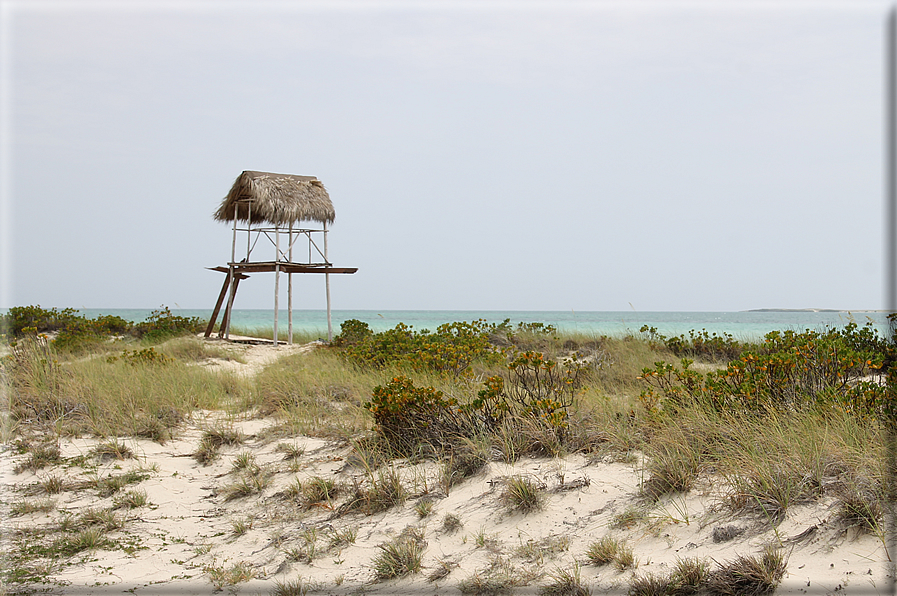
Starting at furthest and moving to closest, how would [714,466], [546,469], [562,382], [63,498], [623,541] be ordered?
[562,382] → [63,498] → [546,469] → [714,466] → [623,541]

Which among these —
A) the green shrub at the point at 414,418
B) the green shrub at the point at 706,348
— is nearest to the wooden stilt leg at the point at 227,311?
the green shrub at the point at 706,348

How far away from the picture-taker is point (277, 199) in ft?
52.8

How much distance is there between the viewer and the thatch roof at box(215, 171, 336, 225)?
16.0 m

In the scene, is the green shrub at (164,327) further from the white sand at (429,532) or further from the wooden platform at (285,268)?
the white sand at (429,532)

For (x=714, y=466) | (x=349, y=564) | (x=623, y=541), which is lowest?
(x=349, y=564)

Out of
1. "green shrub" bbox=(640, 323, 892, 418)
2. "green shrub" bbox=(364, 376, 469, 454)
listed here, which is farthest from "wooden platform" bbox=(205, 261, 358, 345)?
"green shrub" bbox=(640, 323, 892, 418)

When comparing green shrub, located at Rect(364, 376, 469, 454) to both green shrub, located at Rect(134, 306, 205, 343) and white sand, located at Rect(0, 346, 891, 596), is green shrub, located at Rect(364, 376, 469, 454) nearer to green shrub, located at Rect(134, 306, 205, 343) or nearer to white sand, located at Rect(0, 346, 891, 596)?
white sand, located at Rect(0, 346, 891, 596)

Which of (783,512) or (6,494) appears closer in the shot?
(783,512)

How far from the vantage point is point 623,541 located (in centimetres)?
341

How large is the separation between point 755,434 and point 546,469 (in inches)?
59.7

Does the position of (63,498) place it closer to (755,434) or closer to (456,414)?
(456,414)

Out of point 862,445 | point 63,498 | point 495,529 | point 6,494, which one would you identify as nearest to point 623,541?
point 495,529

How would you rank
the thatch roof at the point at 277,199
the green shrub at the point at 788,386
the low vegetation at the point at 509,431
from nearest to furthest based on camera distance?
the low vegetation at the point at 509,431, the green shrub at the point at 788,386, the thatch roof at the point at 277,199

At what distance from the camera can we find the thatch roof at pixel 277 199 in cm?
1599
